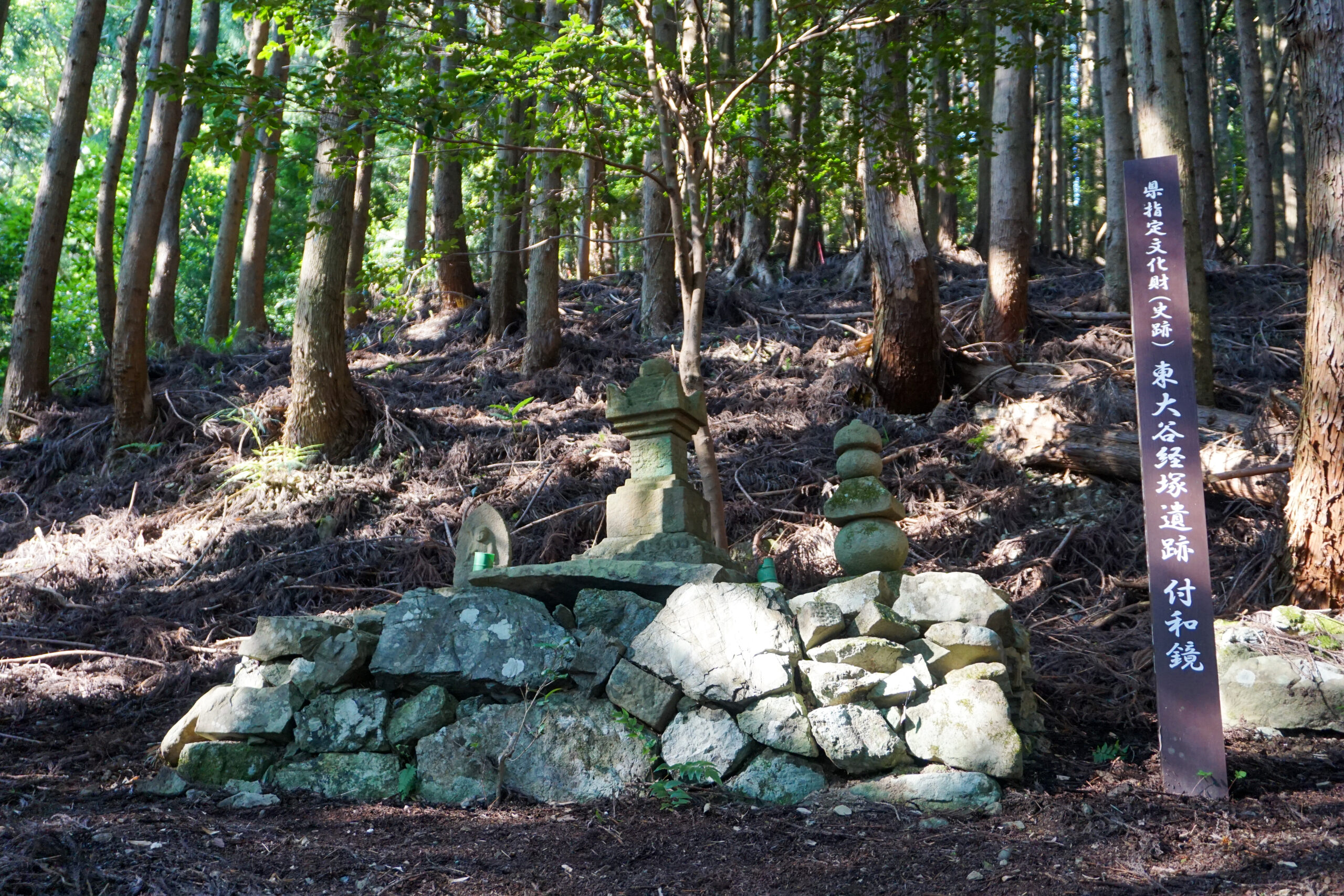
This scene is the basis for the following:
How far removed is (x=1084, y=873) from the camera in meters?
3.41

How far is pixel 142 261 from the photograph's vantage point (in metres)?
9.83

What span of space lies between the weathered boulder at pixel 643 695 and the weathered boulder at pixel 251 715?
1566 millimetres

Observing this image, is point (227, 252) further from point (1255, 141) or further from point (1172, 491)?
point (1255, 141)

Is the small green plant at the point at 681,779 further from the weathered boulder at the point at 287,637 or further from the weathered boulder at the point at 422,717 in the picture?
the weathered boulder at the point at 287,637

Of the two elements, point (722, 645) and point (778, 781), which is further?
point (722, 645)

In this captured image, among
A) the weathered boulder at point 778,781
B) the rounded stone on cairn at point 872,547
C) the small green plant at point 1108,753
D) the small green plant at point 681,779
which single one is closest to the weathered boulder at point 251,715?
the small green plant at point 681,779

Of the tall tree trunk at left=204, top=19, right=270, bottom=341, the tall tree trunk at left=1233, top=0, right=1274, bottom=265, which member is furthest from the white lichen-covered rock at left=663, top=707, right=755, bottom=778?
the tall tree trunk at left=1233, top=0, right=1274, bottom=265

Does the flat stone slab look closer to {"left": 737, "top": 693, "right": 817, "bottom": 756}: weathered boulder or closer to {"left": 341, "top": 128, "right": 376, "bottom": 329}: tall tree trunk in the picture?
{"left": 737, "top": 693, "right": 817, "bottom": 756}: weathered boulder

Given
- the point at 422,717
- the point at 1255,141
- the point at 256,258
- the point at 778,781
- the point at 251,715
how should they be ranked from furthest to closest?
the point at 1255,141, the point at 256,258, the point at 251,715, the point at 422,717, the point at 778,781

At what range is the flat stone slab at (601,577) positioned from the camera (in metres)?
4.89

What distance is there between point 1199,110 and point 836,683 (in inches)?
523

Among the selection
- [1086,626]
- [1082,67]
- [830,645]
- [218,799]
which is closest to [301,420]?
[218,799]

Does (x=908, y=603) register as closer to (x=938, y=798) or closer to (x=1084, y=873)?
(x=938, y=798)

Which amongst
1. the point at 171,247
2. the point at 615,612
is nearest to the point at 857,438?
the point at 615,612
